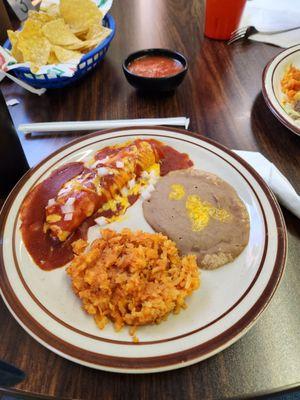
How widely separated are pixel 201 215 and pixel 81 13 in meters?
1.40

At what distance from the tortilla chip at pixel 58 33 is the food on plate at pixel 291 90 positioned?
1.07m

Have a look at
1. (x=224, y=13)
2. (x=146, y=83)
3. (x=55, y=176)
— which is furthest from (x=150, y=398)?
(x=224, y=13)

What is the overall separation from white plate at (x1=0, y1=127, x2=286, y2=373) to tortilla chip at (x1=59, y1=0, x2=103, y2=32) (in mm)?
1080

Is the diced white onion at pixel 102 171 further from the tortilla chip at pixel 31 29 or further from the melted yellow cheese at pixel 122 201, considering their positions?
the tortilla chip at pixel 31 29

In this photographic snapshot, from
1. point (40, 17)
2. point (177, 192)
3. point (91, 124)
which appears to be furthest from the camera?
point (40, 17)

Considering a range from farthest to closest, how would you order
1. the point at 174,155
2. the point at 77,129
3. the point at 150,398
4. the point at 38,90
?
1. the point at 38,90
2. the point at 77,129
3. the point at 174,155
4. the point at 150,398

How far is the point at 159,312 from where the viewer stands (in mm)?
857

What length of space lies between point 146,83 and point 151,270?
100cm

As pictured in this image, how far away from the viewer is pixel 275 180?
1188 mm

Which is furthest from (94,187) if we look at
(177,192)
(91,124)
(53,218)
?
(91,124)

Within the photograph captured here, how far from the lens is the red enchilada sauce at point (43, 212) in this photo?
3.47ft

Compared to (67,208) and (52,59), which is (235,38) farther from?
(67,208)

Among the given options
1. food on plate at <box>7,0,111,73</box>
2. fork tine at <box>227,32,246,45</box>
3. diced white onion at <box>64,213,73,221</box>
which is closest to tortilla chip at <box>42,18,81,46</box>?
food on plate at <box>7,0,111,73</box>

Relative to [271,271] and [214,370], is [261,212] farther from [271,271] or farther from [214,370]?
[214,370]
